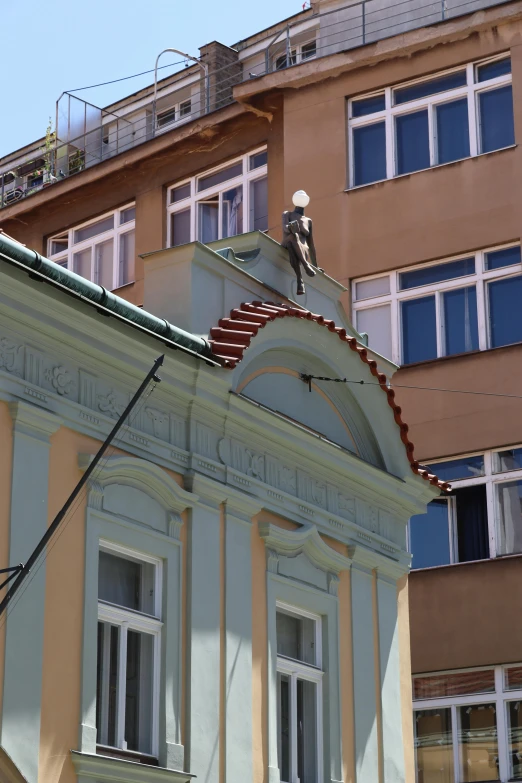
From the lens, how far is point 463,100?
27.5 meters

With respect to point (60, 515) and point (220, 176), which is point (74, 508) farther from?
point (220, 176)

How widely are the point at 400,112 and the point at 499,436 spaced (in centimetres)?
648

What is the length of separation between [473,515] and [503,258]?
445 centimetres

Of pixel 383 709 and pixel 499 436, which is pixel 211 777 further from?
pixel 499 436

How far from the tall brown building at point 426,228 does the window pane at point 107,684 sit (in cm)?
1130

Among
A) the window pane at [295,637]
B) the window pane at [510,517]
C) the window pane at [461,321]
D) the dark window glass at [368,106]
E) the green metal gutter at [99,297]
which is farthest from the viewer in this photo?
the dark window glass at [368,106]

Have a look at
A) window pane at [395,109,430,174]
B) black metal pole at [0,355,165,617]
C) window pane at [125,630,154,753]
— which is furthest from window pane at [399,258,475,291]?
window pane at [125,630,154,753]

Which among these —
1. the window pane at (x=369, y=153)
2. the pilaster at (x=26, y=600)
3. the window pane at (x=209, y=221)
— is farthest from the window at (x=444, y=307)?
the pilaster at (x=26, y=600)

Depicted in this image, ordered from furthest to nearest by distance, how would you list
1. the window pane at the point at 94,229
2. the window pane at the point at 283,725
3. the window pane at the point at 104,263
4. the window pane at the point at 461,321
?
the window pane at the point at 94,229
the window pane at the point at 104,263
the window pane at the point at 461,321
the window pane at the point at 283,725

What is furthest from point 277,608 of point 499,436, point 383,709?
point 499,436

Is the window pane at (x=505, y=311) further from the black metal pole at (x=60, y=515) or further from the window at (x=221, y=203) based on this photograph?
the black metal pole at (x=60, y=515)

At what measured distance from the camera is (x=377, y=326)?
89.6 ft

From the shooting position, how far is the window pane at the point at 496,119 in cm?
2697

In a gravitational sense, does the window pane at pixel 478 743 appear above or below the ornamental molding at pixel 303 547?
below
